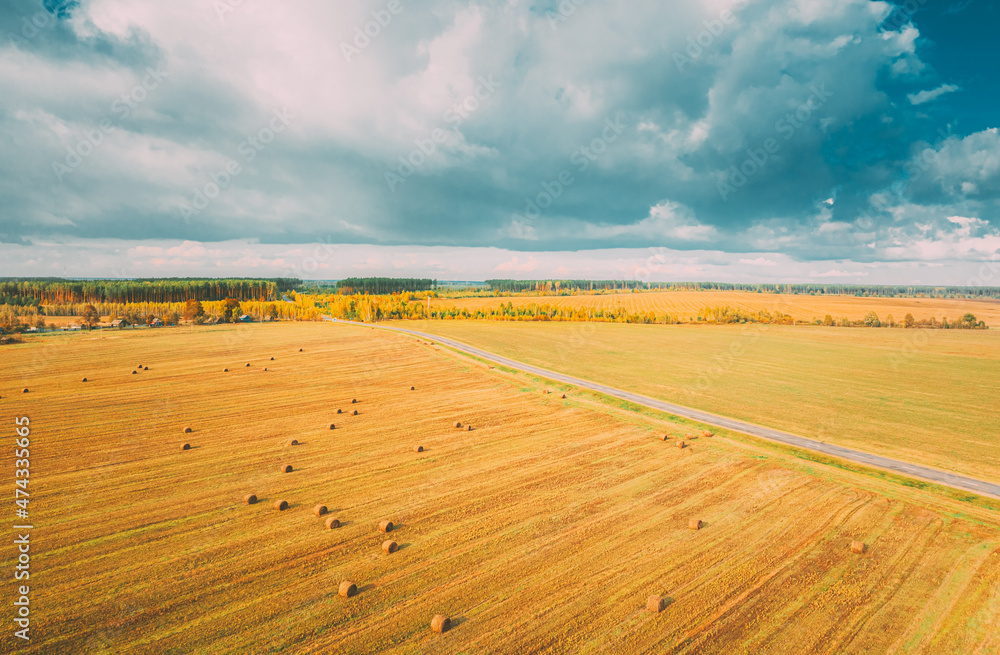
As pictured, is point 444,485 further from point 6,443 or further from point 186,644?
point 6,443

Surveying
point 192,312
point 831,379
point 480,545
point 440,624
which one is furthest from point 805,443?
point 192,312

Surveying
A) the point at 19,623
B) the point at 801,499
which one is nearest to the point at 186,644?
the point at 19,623

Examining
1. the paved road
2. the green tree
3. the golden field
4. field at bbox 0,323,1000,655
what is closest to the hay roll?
field at bbox 0,323,1000,655

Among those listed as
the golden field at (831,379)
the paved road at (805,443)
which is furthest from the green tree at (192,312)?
the paved road at (805,443)

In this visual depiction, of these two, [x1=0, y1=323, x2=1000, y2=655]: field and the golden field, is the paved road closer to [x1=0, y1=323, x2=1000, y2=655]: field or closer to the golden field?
the golden field

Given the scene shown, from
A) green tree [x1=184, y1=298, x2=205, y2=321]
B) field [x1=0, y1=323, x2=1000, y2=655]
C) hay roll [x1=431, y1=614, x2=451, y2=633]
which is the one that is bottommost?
field [x1=0, y1=323, x2=1000, y2=655]

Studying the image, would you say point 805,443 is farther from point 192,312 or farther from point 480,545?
point 192,312

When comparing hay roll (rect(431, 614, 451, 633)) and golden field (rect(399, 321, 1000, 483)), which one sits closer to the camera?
hay roll (rect(431, 614, 451, 633))
